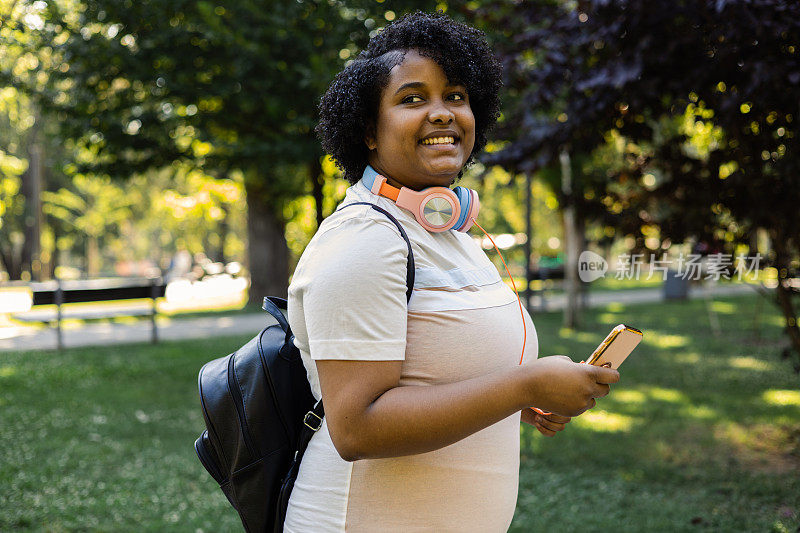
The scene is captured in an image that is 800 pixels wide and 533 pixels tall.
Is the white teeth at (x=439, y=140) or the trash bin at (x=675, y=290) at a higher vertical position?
the white teeth at (x=439, y=140)

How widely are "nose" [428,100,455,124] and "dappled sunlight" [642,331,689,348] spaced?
1053cm

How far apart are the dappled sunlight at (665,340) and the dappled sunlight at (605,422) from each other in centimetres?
466

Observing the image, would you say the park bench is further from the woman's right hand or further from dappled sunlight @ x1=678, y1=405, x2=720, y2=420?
the woman's right hand

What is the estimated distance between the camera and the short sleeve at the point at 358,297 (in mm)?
1368

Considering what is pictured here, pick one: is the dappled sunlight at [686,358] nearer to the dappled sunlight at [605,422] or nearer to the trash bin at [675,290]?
the dappled sunlight at [605,422]

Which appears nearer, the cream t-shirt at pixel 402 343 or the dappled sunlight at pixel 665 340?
the cream t-shirt at pixel 402 343

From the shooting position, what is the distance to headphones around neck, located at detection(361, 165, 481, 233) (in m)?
1.60

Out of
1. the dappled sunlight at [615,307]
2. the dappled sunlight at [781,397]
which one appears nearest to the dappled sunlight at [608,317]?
the dappled sunlight at [615,307]

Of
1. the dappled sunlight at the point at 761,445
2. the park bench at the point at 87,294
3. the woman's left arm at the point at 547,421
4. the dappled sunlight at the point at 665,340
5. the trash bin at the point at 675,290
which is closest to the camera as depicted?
the woman's left arm at the point at 547,421

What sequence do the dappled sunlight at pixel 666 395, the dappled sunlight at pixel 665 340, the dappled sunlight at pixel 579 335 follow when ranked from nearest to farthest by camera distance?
the dappled sunlight at pixel 666 395 → the dappled sunlight at pixel 665 340 → the dappled sunlight at pixel 579 335

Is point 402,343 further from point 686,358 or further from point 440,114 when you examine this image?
point 686,358

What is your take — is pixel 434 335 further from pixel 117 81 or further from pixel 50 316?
pixel 50 316

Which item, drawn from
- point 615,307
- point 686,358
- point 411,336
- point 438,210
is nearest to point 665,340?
point 686,358

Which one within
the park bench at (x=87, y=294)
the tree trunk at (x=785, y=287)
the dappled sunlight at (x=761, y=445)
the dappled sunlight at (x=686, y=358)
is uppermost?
the tree trunk at (x=785, y=287)
